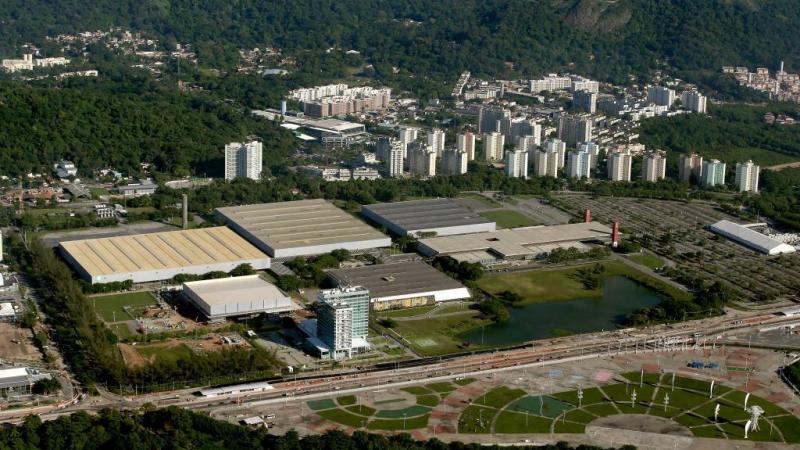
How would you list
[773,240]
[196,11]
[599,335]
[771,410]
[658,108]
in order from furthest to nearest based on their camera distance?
[196,11] → [658,108] → [773,240] → [599,335] → [771,410]

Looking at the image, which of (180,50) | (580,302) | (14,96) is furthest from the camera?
(180,50)

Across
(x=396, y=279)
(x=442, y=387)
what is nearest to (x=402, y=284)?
(x=396, y=279)

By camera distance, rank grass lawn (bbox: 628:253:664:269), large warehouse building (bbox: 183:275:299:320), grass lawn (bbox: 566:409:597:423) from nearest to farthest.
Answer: grass lawn (bbox: 566:409:597:423), large warehouse building (bbox: 183:275:299:320), grass lawn (bbox: 628:253:664:269)

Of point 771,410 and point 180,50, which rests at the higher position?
point 180,50

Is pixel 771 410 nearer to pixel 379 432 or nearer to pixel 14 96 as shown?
pixel 379 432

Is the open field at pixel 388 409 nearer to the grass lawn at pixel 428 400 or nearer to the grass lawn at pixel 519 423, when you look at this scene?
the grass lawn at pixel 428 400

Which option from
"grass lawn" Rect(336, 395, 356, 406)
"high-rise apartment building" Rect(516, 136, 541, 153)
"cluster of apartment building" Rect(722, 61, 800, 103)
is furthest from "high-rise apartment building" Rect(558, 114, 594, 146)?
"grass lawn" Rect(336, 395, 356, 406)

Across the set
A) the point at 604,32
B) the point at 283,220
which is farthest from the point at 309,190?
the point at 604,32

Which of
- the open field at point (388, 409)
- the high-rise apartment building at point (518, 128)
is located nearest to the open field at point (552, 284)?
the open field at point (388, 409)

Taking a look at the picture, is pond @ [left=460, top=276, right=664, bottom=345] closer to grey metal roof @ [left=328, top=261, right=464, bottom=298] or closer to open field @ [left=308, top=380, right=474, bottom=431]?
grey metal roof @ [left=328, top=261, right=464, bottom=298]
